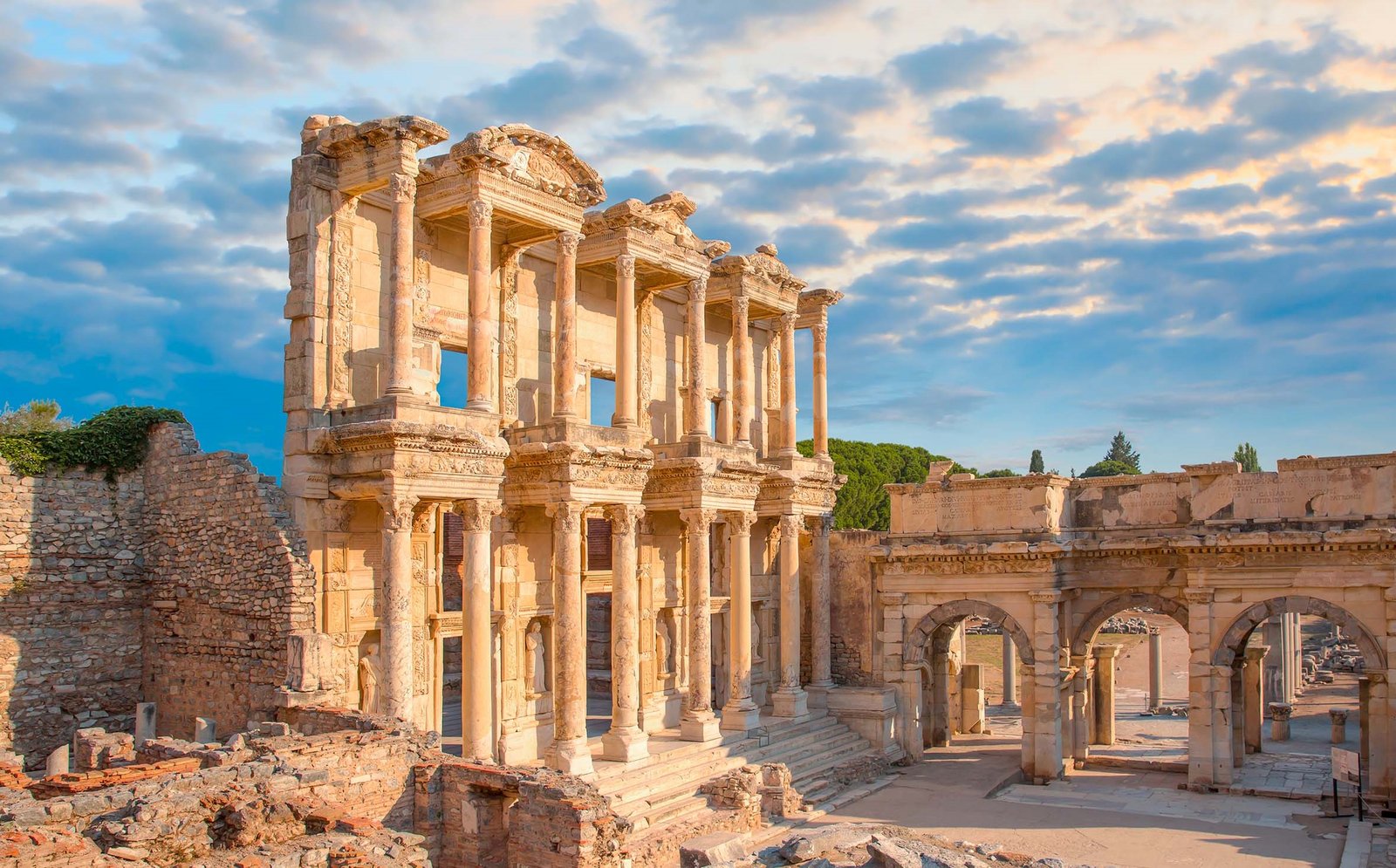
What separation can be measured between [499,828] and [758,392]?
16503mm

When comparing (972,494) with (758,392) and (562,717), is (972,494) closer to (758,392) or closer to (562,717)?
(758,392)

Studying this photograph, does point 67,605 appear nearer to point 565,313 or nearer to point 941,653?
point 565,313

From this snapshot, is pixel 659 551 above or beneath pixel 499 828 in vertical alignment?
above

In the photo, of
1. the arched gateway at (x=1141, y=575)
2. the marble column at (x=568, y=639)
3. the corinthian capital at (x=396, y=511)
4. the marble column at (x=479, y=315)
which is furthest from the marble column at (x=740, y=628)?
the corinthian capital at (x=396, y=511)

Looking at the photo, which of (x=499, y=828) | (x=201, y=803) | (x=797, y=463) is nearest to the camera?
(x=201, y=803)

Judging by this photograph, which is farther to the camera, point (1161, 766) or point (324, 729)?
point (1161, 766)

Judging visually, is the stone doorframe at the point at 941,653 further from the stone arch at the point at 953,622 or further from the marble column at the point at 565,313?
the marble column at the point at 565,313

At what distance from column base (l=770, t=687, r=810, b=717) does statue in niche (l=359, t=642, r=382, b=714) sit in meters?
10.9

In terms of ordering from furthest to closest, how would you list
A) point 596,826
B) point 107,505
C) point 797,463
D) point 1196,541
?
1. point 797,463
2. point 1196,541
3. point 107,505
4. point 596,826

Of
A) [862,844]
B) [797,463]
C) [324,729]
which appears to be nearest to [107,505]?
[324,729]

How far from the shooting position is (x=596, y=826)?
14.5m

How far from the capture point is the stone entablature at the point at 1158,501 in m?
22.8

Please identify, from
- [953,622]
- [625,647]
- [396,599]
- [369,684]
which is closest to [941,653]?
[953,622]

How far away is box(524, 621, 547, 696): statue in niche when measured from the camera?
2206 cm
